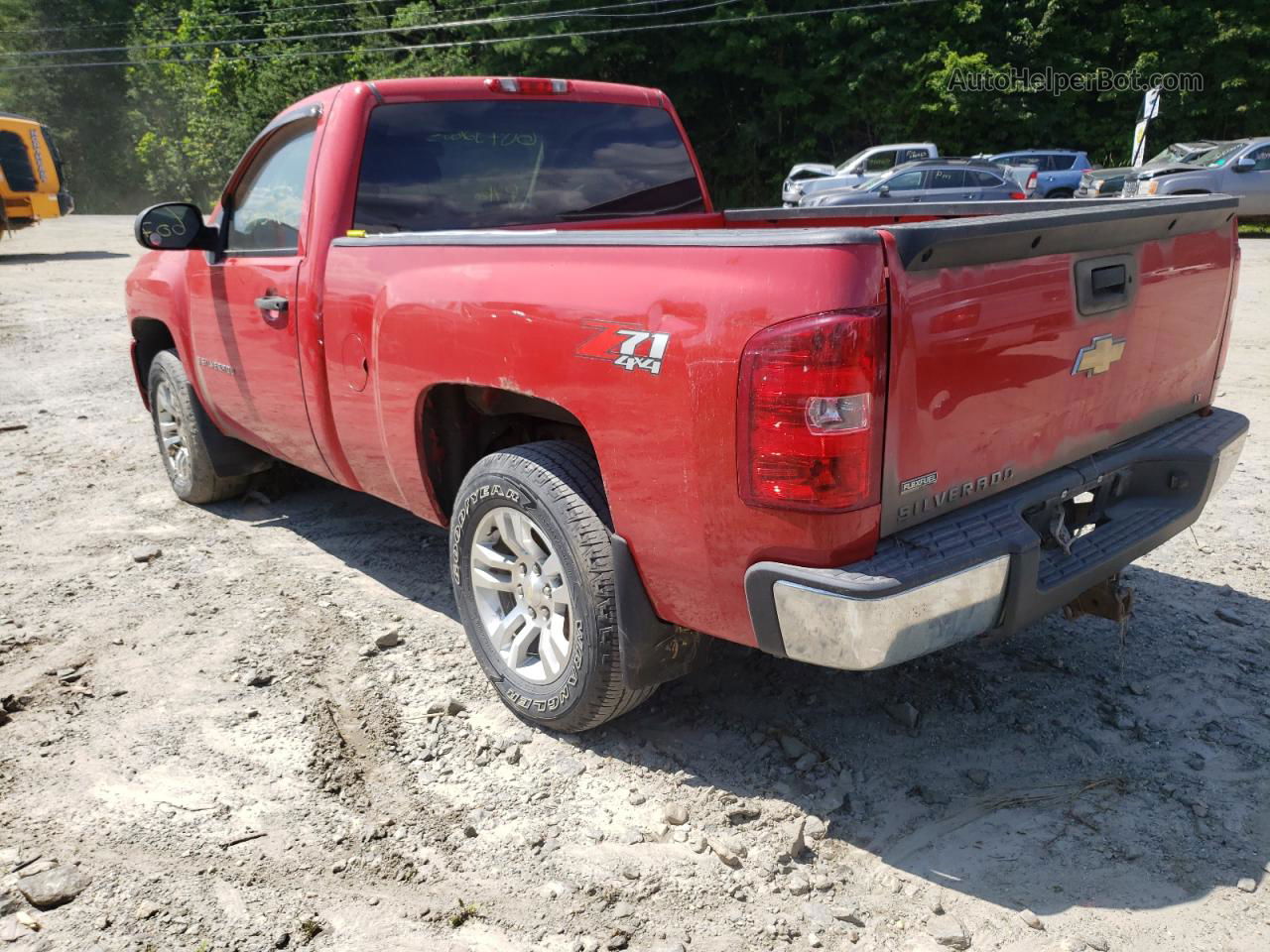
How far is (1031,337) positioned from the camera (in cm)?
259

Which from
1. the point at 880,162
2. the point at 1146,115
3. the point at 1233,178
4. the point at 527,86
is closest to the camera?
the point at 527,86

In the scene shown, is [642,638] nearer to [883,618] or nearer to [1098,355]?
[883,618]

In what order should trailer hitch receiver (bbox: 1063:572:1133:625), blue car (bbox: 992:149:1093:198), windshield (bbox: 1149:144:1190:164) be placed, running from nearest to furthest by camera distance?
trailer hitch receiver (bbox: 1063:572:1133:625)
windshield (bbox: 1149:144:1190:164)
blue car (bbox: 992:149:1093:198)

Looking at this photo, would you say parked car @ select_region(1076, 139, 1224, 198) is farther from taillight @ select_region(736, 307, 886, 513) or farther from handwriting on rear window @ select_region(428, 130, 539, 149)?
taillight @ select_region(736, 307, 886, 513)

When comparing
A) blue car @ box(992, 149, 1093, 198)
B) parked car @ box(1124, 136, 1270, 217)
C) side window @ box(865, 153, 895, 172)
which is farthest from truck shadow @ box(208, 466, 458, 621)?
side window @ box(865, 153, 895, 172)

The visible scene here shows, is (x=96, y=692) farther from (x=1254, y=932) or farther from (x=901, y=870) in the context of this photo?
(x=1254, y=932)

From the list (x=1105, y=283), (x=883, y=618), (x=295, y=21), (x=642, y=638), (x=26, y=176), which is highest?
(x=295, y=21)

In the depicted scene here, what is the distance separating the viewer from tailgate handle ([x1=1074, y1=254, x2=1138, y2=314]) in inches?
106

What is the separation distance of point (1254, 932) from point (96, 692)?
350 centimetres

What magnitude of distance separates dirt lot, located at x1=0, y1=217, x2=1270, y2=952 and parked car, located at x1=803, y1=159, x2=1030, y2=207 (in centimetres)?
1550

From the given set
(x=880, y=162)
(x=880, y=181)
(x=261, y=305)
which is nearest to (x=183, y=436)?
(x=261, y=305)

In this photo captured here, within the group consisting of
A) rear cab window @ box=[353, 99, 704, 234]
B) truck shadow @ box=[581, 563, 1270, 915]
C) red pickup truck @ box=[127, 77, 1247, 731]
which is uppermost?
rear cab window @ box=[353, 99, 704, 234]

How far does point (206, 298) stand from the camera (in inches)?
185
